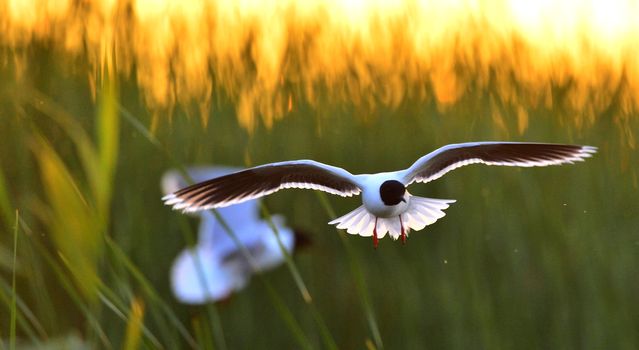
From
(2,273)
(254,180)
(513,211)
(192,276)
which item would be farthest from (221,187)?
(513,211)

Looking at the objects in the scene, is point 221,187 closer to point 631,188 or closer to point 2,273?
point 2,273

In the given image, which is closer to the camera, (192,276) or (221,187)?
(221,187)

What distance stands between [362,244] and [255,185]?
569mm

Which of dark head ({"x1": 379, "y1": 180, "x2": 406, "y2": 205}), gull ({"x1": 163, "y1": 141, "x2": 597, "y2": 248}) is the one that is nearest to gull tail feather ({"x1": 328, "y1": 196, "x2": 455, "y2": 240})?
gull ({"x1": 163, "y1": 141, "x2": 597, "y2": 248})

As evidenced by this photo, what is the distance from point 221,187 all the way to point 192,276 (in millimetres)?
407

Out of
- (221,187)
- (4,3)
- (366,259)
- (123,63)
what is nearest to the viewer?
(221,187)

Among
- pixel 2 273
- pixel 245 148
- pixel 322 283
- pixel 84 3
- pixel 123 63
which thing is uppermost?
pixel 84 3

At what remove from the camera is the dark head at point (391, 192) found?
146 cm

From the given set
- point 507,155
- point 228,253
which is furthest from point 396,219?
point 228,253

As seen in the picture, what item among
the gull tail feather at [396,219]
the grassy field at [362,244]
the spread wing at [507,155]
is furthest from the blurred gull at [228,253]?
the spread wing at [507,155]

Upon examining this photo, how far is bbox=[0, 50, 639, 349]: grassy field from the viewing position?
202cm

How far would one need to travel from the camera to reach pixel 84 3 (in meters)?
2.89

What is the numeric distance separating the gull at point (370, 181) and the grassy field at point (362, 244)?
0.11 meters

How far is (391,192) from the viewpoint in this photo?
1.46 metres
